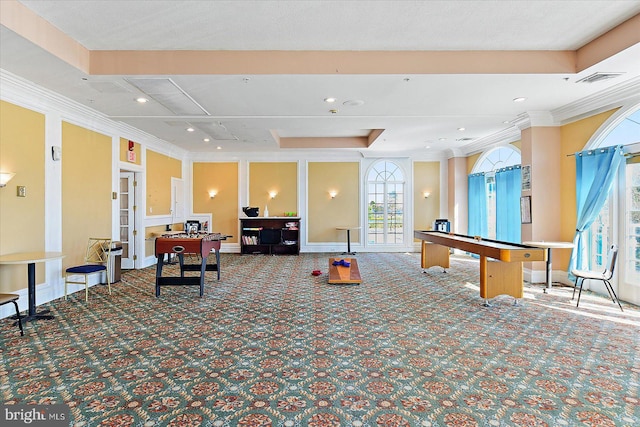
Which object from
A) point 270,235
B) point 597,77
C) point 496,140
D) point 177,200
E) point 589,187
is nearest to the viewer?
point 597,77

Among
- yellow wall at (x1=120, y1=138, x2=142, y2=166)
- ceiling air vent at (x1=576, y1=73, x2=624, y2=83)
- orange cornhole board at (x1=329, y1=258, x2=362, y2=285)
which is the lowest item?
orange cornhole board at (x1=329, y1=258, x2=362, y2=285)

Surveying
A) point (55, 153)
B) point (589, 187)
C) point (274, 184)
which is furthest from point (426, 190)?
point (55, 153)

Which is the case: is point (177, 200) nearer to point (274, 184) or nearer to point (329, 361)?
point (274, 184)

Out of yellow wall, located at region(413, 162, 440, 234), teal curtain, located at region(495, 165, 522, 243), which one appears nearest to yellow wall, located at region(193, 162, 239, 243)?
yellow wall, located at region(413, 162, 440, 234)

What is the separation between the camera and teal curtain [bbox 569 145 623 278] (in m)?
5.06

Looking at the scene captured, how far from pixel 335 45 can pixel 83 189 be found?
4987 millimetres

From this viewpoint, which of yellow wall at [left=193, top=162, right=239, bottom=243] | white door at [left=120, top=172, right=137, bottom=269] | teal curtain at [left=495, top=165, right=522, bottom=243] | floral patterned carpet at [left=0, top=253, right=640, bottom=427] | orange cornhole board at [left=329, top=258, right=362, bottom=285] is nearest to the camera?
floral patterned carpet at [left=0, top=253, right=640, bottom=427]

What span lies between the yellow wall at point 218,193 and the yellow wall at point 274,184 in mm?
574

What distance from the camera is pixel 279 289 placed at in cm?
573

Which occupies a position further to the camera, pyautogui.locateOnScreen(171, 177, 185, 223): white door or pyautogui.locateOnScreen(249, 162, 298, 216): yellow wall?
pyautogui.locateOnScreen(249, 162, 298, 216): yellow wall

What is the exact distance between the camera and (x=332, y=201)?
10648 millimetres

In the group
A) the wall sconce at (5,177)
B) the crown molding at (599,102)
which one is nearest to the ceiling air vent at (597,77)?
Answer: the crown molding at (599,102)

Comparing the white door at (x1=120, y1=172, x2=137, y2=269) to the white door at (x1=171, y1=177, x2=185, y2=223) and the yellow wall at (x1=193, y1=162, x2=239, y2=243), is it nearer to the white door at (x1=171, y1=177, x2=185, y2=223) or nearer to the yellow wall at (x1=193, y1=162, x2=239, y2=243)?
the white door at (x1=171, y1=177, x2=185, y2=223)

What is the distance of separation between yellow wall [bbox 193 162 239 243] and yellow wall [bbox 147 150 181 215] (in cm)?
98
